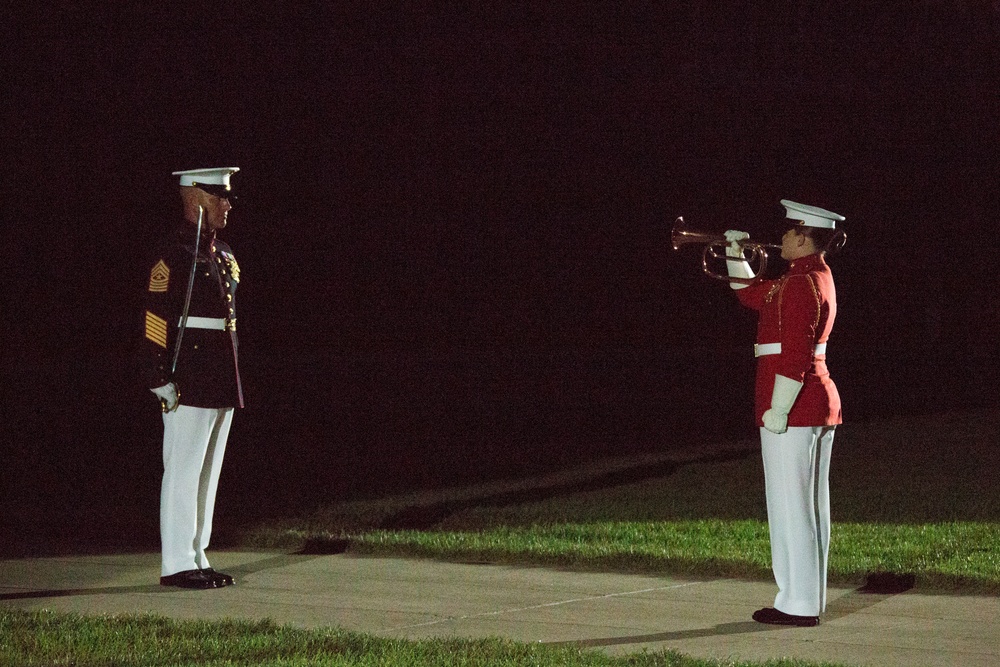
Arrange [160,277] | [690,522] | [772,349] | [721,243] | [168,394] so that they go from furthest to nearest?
1. [690,522]
2. [160,277]
3. [168,394]
4. [721,243]
5. [772,349]

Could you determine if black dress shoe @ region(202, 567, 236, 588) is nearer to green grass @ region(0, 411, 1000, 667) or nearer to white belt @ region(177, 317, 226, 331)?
green grass @ region(0, 411, 1000, 667)

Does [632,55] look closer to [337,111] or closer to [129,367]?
[337,111]

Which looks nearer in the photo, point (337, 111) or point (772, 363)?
point (772, 363)

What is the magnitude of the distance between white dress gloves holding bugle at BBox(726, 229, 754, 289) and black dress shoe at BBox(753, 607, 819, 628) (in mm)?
1456

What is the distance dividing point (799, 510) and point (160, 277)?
10.8ft

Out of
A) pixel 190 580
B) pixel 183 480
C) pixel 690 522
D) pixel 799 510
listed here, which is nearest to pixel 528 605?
pixel 799 510

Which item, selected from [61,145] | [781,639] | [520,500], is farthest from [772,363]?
[61,145]

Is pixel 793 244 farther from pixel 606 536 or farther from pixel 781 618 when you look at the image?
pixel 606 536

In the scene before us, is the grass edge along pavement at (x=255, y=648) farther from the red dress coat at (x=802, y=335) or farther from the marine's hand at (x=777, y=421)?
the red dress coat at (x=802, y=335)

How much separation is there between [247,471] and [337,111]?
6311 mm

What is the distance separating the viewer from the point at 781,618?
304 inches

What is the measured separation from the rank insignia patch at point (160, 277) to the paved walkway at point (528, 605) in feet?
4.89

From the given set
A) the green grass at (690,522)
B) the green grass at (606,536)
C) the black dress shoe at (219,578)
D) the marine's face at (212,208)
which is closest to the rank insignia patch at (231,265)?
the marine's face at (212,208)

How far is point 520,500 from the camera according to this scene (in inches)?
508
